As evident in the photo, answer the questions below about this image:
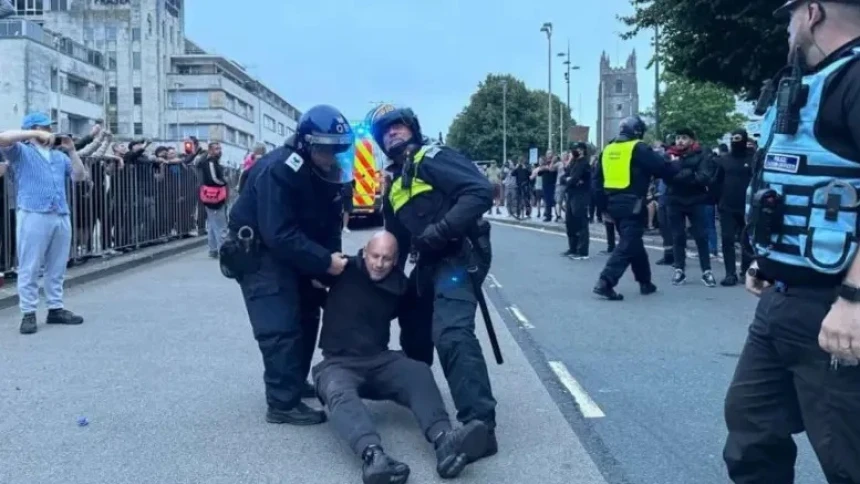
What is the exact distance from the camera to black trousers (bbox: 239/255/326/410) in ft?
18.5

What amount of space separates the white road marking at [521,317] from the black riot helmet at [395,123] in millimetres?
4165

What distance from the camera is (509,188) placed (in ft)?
105

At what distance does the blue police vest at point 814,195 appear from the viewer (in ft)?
9.92

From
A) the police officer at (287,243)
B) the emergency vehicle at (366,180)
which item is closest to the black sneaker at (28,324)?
the police officer at (287,243)

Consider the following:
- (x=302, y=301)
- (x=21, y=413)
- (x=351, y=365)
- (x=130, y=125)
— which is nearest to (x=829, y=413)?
(x=351, y=365)

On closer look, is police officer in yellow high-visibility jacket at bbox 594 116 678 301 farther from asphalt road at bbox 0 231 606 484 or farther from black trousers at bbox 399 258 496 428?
black trousers at bbox 399 258 496 428

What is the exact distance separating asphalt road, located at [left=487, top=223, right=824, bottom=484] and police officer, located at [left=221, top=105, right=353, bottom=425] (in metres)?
1.66

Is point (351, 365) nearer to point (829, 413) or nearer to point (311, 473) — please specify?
point (311, 473)

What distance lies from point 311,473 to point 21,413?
7.30ft

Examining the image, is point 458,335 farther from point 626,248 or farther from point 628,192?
point 628,192

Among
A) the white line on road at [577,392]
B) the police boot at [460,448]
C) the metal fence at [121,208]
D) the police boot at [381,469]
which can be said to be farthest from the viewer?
the metal fence at [121,208]

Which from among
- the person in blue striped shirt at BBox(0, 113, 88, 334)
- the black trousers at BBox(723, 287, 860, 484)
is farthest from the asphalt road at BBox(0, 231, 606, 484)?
the black trousers at BBox(723, 287, 860, 484)

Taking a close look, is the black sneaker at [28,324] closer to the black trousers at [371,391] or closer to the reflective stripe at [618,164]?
the black trousers at [371,391]

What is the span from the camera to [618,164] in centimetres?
1145
